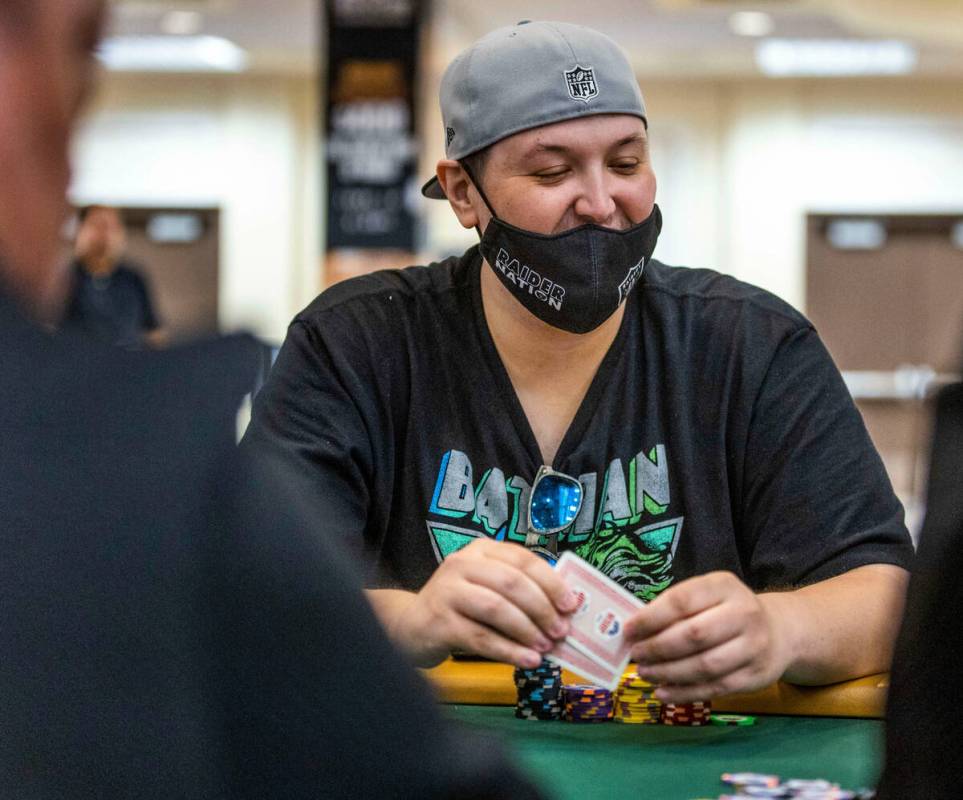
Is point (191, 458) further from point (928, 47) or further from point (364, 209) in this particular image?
point (928, 47)

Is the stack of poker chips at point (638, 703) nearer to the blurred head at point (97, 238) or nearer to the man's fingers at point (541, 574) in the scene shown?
the man's fingers at point (541, 574)

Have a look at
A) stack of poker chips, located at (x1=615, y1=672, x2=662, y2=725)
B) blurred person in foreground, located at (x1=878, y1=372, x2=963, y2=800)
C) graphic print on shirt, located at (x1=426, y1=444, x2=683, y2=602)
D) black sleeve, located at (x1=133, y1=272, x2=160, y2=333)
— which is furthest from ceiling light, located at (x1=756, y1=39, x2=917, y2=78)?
blurred person in foreground, located at (x1=878, y1=372, x2=963, y2=800)

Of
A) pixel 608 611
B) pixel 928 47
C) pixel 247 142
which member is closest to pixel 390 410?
pixel 608 611

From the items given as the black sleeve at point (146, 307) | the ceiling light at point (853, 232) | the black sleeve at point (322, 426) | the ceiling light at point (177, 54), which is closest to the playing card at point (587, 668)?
the black sleeve at point (322, 426)

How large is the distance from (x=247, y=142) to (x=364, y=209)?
431 centimetres

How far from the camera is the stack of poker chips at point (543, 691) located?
1563mm

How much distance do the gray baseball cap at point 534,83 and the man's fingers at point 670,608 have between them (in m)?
0.73

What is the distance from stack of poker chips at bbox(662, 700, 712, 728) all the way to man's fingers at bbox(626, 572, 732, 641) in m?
0.16

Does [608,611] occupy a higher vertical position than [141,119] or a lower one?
lower

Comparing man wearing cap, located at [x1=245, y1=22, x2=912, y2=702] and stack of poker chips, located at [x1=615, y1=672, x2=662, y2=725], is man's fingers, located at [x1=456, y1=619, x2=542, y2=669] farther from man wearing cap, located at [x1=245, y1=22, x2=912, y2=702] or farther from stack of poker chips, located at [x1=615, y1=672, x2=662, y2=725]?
man wearing cap, located at [x1=245, y1=22, x2=912, y2=702]

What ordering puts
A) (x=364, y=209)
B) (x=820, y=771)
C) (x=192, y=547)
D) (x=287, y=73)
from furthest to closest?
(x=287, y=73) < (x=364, y=209) < (x=820, y=771) < (x=192, y=547)

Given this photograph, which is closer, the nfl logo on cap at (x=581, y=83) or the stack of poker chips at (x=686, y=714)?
the stack of poker chips at (x=686, y=714)

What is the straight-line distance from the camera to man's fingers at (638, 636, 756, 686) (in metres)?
1.41

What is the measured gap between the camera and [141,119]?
40.0ft
